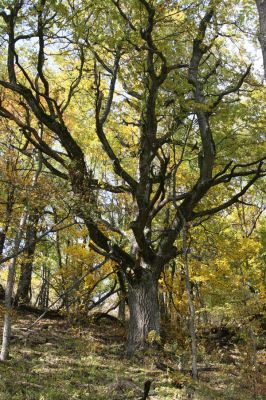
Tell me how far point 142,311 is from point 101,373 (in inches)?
71.1

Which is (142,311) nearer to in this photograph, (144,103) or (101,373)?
(101,373)

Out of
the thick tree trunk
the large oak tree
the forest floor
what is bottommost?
the forest floor

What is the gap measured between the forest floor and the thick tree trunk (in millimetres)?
366

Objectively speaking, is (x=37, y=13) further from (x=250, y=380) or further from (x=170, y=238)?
(x=250, y=380)

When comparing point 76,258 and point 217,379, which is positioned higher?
point 76,258

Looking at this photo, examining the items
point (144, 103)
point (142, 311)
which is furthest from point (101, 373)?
point (144, 103)

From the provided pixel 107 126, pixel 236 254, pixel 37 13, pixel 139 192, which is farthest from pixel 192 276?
pixel 37 13

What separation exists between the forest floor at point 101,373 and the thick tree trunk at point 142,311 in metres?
0.37

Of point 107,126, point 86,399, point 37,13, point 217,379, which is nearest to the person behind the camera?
point 86,399

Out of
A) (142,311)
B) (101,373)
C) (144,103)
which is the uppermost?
(144,103)

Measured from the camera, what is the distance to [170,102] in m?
7.70

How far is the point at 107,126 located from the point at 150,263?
4.61 m

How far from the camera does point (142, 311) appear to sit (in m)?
8.09

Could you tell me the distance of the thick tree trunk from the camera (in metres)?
7.88
